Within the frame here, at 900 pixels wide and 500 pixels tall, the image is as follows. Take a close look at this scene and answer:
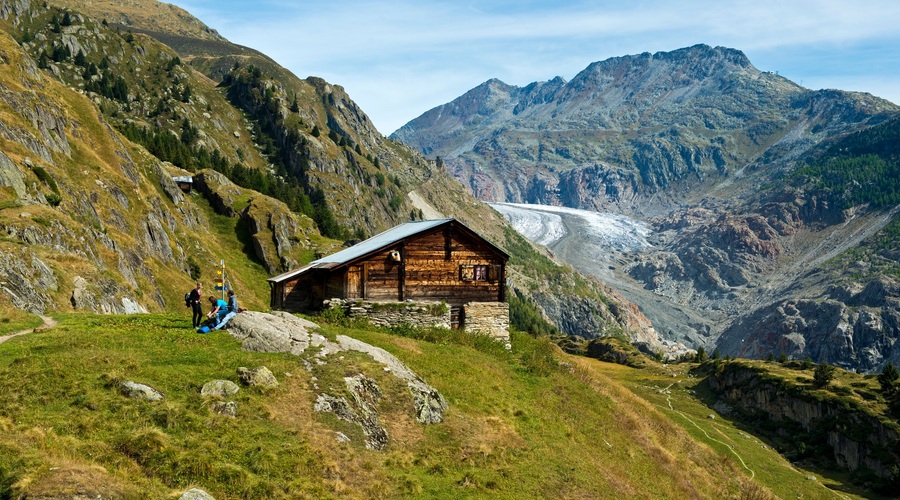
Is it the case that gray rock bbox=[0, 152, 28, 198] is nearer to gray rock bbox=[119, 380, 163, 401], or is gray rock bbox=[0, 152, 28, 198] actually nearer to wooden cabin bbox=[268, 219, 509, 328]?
wooden cabin bbox=[268, 219, 509, 328]

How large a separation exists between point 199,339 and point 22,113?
63987mm

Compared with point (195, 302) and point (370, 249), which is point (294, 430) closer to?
point (195, 302)

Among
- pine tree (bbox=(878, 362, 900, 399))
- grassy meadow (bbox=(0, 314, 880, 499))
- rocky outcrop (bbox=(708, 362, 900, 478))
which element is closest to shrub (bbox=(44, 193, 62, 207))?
grassy meadow (bbox=(0, 314, 880, 499))

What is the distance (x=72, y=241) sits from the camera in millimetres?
52156

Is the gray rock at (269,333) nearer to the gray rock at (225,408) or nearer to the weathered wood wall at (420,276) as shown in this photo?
the gray rock at (225,408)

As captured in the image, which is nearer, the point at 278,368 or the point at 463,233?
the point at 278,368

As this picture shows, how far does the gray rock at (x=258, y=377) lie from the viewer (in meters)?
20.6

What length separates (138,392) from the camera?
1855 centimetres

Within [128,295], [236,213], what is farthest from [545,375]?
[236,213]

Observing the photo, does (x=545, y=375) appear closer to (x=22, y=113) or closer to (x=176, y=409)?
(x=176, y=409)

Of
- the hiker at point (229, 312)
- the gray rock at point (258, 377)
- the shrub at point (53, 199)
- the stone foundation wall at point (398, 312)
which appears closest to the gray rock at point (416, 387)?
the hiker at point (229, 312)

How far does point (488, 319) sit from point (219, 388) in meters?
22.8

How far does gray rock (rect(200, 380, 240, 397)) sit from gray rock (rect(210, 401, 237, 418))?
2.01 ft

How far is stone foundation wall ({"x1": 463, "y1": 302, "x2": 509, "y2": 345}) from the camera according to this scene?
132ft
